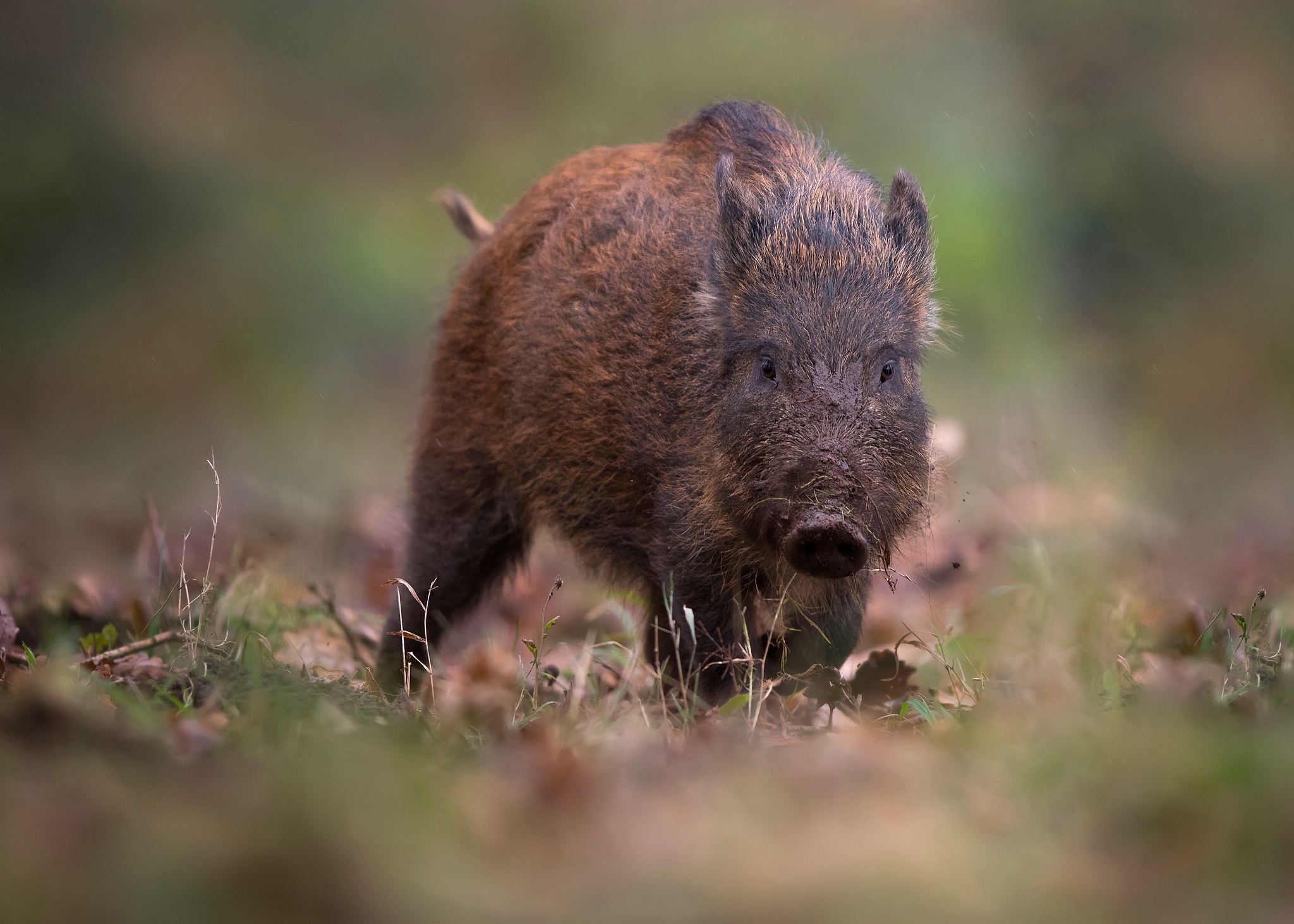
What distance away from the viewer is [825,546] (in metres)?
3.78

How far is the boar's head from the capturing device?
12.9ft

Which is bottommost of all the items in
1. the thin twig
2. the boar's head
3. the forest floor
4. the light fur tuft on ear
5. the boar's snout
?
the thin twig

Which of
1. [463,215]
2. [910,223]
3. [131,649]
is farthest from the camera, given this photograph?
[463,215]

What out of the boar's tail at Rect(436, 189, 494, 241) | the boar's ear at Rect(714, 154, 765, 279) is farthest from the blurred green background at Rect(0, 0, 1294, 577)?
the boar's ear at Rect(714, 154, 765, 279)

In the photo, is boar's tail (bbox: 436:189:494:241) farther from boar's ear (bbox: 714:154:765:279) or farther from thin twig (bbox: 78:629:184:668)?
thin twig (bbox: 78:629:184:668)

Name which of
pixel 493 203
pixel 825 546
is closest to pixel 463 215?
pixel 825 546

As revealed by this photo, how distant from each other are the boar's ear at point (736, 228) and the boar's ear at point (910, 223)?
0.53 m

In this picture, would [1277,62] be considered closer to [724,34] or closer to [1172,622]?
[724,34]

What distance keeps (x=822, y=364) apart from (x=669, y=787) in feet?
6.54

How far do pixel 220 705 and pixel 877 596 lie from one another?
14.7 ft

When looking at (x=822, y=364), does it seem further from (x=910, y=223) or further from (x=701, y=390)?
(x=910, y=223)

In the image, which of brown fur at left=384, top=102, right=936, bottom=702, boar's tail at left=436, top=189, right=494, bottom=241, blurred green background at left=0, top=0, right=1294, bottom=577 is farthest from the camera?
blurred green background at left=0, top=0, right=1294, bottom=577

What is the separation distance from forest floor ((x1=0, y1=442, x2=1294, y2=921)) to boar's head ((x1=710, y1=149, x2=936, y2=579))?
0.57 meters

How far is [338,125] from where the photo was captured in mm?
14320
